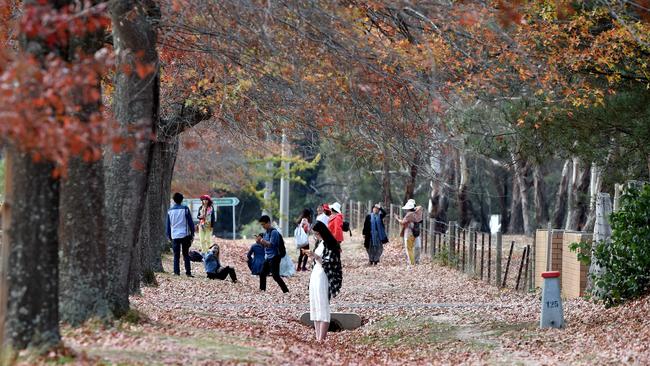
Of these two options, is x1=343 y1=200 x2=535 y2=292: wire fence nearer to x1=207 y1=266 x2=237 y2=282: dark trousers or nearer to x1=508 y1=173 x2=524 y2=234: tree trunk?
x1=207 y1=266 x2=237 y2=282: dark trousers

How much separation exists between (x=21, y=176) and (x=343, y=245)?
98.5ft

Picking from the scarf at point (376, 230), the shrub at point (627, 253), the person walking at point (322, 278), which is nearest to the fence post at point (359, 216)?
the scarf at point (376, 230)

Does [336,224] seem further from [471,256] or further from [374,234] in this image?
[471,256]

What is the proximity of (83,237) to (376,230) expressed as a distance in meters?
19.0

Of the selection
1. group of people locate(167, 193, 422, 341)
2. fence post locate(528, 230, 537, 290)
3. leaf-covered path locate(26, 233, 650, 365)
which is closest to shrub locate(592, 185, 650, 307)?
leaf-covered path locate(26, 233, 650, 365)

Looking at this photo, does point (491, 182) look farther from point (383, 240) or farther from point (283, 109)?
point (283, 109)

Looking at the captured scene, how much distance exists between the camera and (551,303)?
48.8 ft

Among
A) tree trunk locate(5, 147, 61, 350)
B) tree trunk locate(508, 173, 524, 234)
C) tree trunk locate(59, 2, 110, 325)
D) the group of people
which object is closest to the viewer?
tree trunk locate(5, 147, 61, 350)

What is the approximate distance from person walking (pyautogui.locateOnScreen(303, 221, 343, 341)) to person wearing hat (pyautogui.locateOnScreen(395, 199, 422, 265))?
1399 centimetres

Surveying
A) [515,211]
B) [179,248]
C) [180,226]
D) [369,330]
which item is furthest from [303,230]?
[515,211]

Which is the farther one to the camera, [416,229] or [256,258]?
[416,229]

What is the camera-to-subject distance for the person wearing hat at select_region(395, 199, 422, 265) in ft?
94.7

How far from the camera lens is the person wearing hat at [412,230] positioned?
1136 inches

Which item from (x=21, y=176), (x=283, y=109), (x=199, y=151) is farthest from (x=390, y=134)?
(x=199, y=151)
